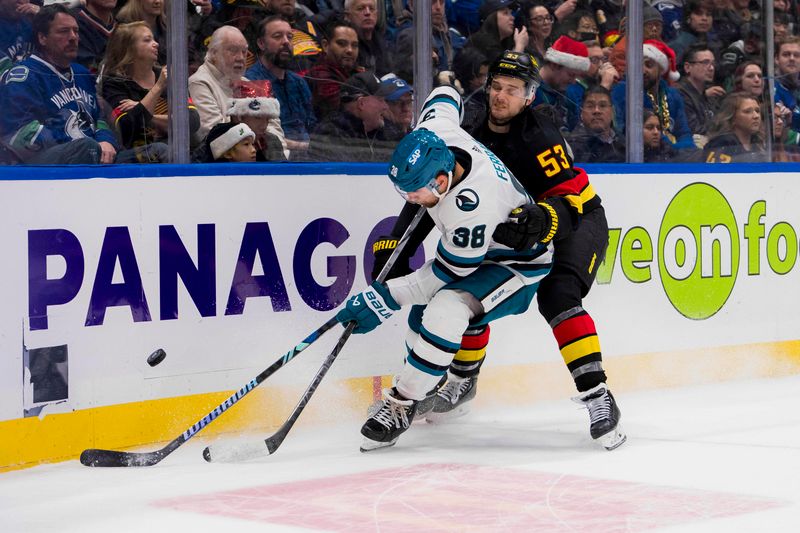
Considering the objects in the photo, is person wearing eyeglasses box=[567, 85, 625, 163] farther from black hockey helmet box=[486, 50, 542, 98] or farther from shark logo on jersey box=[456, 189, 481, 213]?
shark logo on jersey box=[456, 189, 481, 213]

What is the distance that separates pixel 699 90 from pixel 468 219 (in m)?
2.37

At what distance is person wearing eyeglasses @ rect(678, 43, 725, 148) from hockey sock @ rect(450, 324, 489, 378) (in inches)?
Answer: 69.5

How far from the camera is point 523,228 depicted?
3574 millimetres

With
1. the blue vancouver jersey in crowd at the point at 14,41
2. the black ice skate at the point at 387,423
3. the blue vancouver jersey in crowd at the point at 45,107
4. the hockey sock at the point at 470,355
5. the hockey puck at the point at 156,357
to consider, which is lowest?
the hockey sock at the point at 470,355

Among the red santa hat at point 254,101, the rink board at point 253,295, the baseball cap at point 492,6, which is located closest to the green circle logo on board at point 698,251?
the rink board at point 253,295

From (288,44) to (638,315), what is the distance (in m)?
1.79

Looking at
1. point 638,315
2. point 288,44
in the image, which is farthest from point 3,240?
point 638,315

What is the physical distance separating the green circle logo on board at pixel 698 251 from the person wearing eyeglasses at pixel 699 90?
1.06 feet

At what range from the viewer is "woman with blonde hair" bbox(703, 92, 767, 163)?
5.51 m

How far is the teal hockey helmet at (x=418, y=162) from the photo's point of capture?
11.2ft

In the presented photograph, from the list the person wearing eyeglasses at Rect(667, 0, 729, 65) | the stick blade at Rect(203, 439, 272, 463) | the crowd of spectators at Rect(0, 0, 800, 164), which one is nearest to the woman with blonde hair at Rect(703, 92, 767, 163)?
the crowd of spectators at Rect(0, 0, 800, 164)

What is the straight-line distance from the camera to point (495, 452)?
3717 millimetres

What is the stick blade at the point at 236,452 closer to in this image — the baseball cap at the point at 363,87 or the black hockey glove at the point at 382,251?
the black hockey glove at the point at 382,251

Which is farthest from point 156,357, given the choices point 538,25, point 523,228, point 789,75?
point 789,75
